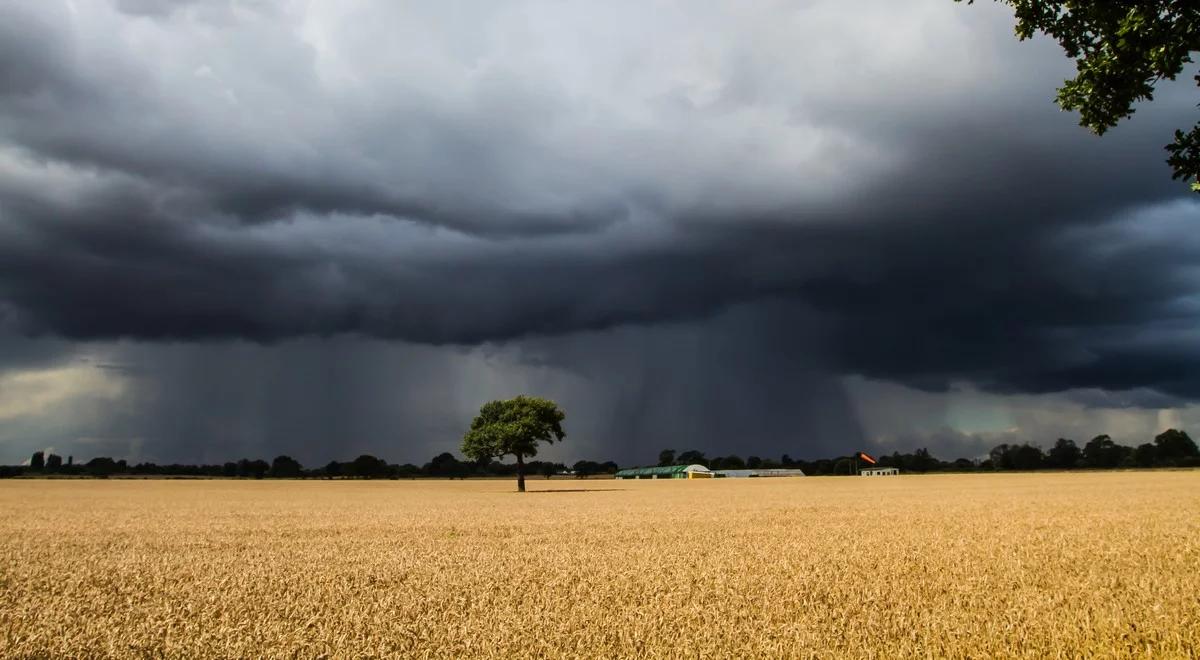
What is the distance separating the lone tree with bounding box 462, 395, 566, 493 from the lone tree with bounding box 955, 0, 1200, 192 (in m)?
68.6

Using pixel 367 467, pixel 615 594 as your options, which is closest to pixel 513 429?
pixel 615 594

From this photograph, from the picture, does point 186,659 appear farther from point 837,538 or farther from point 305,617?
point 837,538

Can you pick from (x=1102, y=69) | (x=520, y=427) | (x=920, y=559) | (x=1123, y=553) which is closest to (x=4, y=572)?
(x=920, y=559)

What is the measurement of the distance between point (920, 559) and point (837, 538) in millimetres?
5582

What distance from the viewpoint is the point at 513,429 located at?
78.6 metres

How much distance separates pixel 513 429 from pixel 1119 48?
6987 centimetres

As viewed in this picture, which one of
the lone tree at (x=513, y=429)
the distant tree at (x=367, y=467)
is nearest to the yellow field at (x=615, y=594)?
the lone tree at (x=513, y=429)

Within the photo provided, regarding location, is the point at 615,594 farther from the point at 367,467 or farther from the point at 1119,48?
the point at 367,467

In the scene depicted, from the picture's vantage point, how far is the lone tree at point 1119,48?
467 inches

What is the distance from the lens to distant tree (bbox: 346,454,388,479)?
187750 mm

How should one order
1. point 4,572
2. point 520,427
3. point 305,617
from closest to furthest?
1. point 305,617
2. point 4,572
3. point 520,427

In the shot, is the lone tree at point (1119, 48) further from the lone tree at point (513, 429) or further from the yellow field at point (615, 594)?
the lone tree at point (513, 429)

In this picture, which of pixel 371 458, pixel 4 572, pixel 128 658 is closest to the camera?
pixel 128 658

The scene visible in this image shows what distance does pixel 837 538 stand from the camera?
2269 cm
